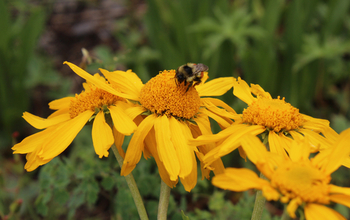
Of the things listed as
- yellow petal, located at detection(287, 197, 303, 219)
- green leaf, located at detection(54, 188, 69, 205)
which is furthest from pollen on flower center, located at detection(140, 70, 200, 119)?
green leaf, located at detection(54, 188, 69, 205)

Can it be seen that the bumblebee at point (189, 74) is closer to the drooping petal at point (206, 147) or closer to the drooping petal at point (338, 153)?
the drooping petal at point (206, 147)

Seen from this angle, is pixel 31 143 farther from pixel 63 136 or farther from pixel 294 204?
pixel 294 204

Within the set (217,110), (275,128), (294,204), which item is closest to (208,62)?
(217,110)

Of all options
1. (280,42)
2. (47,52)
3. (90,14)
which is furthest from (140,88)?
(90,14)

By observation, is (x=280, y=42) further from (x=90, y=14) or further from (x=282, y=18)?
(x=90, y=14)

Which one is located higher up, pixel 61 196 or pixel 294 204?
pixel 294 204

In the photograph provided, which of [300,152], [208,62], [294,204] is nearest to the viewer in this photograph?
[294,204]

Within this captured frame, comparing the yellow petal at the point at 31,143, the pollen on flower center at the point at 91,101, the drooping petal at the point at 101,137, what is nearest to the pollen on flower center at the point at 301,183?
the drooping petal at the point at 101,137
